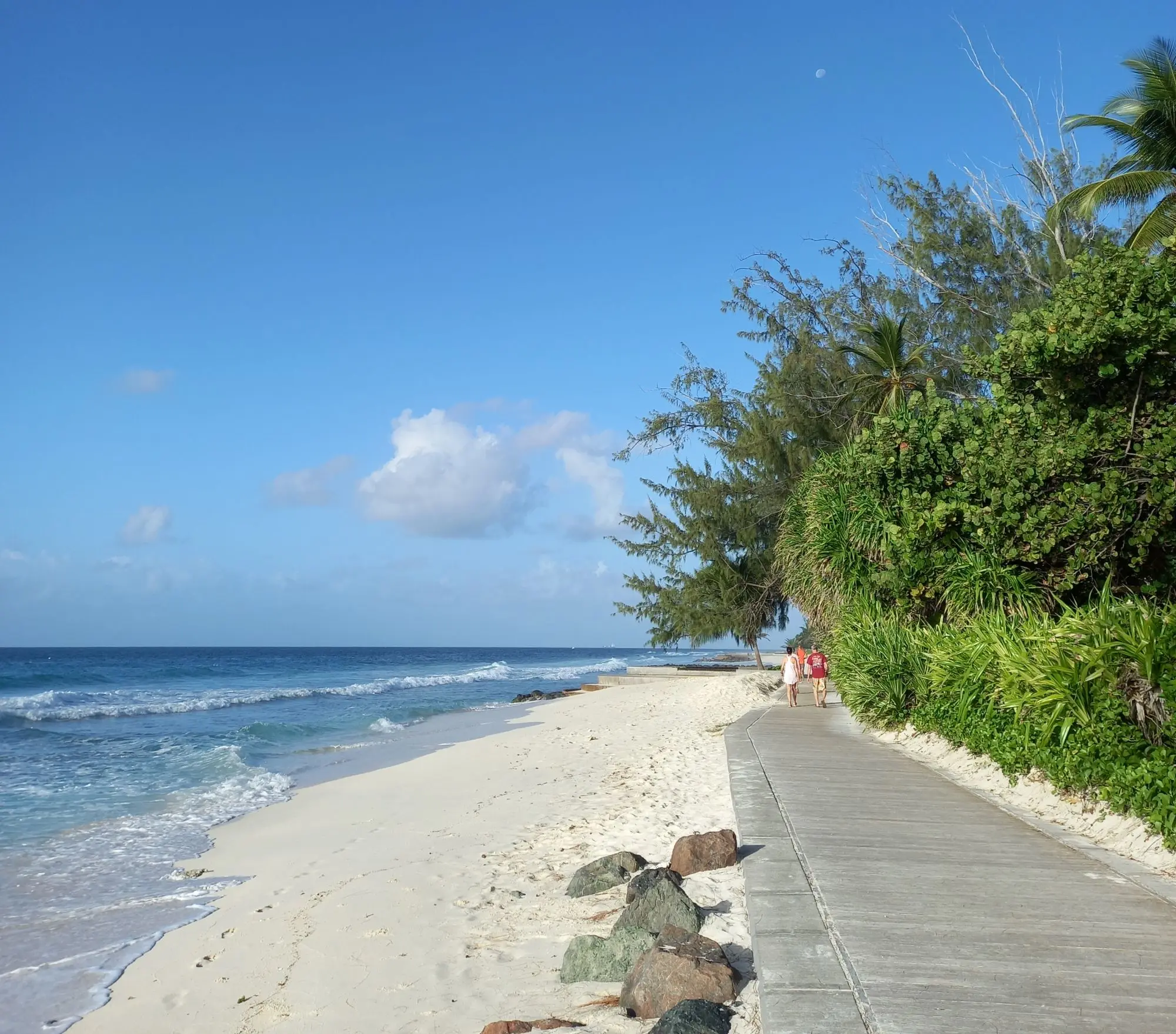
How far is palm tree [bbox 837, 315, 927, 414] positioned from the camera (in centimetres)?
1956

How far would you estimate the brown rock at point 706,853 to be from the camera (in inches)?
250

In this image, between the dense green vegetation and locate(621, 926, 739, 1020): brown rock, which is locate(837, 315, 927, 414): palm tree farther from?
locate(621, 926, 739, 1020): brown rock

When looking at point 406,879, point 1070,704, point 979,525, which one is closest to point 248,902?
point 406,879

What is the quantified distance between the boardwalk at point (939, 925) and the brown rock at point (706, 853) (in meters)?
0.16

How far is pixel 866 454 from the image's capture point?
43.0 ft

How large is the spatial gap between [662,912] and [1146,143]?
15646 millimetres

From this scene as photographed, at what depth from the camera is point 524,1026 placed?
178 inches

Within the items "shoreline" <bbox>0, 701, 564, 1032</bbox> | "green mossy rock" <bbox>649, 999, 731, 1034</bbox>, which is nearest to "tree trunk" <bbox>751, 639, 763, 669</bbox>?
"shoreline" <bbox>0, 701, 564, 1032</bbox>

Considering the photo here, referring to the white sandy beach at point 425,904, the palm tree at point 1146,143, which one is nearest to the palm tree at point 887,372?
the palm tree at point 1146,143

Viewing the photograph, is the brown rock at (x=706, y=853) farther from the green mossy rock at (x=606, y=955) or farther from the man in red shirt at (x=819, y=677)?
the man in red shirt at (x=819, y=677)

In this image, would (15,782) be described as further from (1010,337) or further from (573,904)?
(1010,337)

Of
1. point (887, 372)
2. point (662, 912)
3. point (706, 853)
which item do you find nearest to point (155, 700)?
point (887, 372)

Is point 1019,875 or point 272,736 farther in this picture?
point 272,736

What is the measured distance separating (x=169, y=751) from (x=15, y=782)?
13.1 feet
